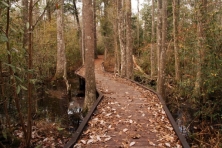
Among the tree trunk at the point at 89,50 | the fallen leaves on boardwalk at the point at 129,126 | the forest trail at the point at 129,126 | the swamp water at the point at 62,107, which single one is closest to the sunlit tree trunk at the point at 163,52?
the forest trail at the point at 129,126

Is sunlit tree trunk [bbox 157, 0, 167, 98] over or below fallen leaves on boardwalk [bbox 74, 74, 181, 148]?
over

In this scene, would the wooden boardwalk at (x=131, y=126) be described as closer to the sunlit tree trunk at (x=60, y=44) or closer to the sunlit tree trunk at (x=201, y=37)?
the sunlit tree trunk at (x=201, y=37)

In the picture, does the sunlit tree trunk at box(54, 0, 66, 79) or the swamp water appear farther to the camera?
the sunlit tree trunk at box(54, 0, 66, 79)

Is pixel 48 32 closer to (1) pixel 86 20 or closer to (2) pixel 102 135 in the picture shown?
(1) pixel 86 20

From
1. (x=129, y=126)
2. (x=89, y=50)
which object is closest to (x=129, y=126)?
(x=129, y=126)

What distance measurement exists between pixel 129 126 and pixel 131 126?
0.16 feet

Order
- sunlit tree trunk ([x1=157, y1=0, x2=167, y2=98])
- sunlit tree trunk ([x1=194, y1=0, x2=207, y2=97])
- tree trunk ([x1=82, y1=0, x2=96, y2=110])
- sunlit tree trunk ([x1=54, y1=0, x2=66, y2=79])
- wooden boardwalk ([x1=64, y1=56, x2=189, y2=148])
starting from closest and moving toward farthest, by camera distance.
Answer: wooden boardwalk ([x1=64, y1=56, x2=189, y2=148]), tree trunk ([x1=82, y1=0, x2=96, y2=110]), sunlit tree trunk ([x1=194, y1=0, x2=207, y2=97]), sunlit tree trunk ([x1=157, y1=0, x2=167, y2=98]), sunlit tree trunk ([x1=54, y1=0, x2=66, y2=79])

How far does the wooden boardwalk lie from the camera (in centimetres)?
390

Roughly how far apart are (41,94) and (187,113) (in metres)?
8.00

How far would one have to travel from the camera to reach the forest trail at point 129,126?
12.9 feet

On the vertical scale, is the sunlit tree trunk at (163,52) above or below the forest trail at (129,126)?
above

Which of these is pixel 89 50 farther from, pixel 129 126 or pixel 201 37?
pixel 201 37

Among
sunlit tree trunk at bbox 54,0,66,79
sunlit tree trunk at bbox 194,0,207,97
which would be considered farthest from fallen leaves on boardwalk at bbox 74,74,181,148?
sunlit tree trunk at bbox 54,0,66,79

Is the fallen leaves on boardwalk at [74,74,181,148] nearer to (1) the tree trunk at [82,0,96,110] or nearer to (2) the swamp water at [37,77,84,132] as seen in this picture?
(1) the tree trunk at [82,0,96,110]
